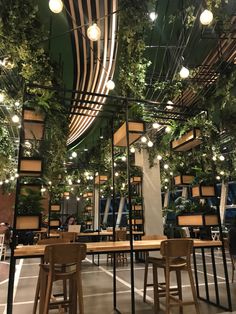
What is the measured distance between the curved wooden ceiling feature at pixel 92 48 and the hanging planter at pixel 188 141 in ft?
4.93

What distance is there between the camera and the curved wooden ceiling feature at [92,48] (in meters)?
3.56

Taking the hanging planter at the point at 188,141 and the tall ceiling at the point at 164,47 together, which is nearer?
the tall ceiling at the point at 164,47

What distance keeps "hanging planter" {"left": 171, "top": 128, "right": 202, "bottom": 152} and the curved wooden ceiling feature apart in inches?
59.2

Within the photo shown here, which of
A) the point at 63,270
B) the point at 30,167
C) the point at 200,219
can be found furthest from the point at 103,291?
the point at 30,167

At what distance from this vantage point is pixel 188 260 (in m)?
3.38

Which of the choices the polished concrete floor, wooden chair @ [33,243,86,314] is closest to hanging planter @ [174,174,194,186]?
the polished concrete floor

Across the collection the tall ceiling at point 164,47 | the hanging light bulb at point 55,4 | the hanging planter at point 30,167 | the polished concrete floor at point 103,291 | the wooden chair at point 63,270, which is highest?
the tall ceiling at point 164,47

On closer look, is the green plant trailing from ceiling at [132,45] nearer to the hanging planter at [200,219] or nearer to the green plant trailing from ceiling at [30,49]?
the green plant trailing from ceiling at [30,49]

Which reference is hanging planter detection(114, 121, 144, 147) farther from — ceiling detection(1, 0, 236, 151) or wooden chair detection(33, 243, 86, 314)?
wooden chair detection(33, 243, 86, 314)

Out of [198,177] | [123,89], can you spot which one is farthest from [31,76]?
[198,177]

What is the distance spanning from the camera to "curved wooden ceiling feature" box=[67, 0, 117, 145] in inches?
140

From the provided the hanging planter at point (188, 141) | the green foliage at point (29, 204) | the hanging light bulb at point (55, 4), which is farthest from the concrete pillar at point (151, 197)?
the hanging light bulb at point (55, 4)

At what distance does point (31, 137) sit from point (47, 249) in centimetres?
181

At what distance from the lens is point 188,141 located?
172 inches
